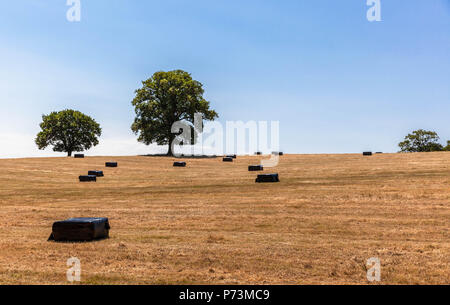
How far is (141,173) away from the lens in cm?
4103

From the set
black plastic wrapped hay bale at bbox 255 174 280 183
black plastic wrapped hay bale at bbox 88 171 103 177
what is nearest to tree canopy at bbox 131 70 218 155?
black plastic wrapped hay bale at bbox 88 171 103 177

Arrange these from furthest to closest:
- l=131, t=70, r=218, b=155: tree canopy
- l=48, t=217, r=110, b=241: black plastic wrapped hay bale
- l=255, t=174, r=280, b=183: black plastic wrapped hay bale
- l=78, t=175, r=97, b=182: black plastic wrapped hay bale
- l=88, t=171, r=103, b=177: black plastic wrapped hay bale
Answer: l=131, t=70, r=218, b=155: tree canopy
l=88, t=171, r=103, b=177: black plastic wrapped hay bale
l=78, t=175, r=97, b=182: black plastic wrapped hay bale
l=255, t=174, r=280, b=183: black plastic wrapped hay bale
l=48, t=217, r=110, b=241: black plastic wrapped hay bale

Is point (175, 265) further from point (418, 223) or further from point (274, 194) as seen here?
point (274, 194)

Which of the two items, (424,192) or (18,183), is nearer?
(424,192)

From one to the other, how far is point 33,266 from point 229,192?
15.9 m

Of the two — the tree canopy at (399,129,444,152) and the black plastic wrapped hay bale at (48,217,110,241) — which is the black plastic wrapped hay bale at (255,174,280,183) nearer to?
the black plastic wrapped hay bale at (48,217,110,241)

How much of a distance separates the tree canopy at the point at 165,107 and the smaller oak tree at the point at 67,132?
51.4ft

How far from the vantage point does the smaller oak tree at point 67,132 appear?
82188 mm

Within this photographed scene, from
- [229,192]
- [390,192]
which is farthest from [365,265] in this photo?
[229,192]

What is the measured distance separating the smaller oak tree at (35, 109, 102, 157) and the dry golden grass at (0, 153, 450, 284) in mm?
58225

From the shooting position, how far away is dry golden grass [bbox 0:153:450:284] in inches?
379

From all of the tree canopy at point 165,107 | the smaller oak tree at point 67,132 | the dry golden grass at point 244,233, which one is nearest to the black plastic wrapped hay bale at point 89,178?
the dry golden grass at point 244,233

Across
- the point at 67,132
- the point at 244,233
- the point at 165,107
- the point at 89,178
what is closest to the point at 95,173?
the point at 89,178
